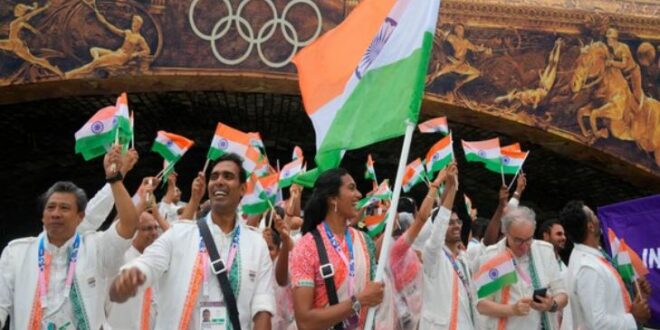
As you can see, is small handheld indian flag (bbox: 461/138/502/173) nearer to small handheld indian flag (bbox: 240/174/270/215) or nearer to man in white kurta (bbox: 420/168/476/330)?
small handheld indian flag (bbox: 240/174/270/215)

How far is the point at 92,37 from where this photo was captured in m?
11.4

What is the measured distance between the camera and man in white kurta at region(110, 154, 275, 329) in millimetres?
4113

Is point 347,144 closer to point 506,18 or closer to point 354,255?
point 354,255

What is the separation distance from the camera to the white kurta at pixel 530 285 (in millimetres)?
5988

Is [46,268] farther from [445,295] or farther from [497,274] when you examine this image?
[497,274]

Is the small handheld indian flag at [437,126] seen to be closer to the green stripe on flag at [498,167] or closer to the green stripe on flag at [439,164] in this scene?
the green stripe on flag at [498,167]

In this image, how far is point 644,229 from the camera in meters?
6.14

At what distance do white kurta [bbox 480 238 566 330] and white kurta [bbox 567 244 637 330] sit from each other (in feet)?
0.96

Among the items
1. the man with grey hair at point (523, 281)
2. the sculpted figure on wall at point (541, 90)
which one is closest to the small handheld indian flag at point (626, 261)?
the man with grey hair at point (523, 281)

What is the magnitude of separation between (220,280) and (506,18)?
9.25 meters

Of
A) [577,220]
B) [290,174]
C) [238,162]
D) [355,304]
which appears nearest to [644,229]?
[577,220]

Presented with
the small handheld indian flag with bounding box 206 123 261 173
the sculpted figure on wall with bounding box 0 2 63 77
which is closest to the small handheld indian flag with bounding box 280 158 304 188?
the small handheld indian flag with bounding box 206 123 261 173

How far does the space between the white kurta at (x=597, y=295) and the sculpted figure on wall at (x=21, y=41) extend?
7.77 metres

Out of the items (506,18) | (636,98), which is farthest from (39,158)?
(636,98)
